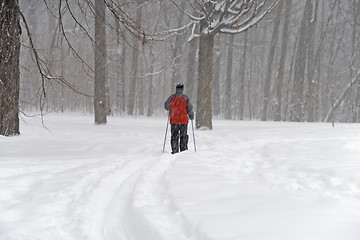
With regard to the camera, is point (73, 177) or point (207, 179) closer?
point (207, 179)

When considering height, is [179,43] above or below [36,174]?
above

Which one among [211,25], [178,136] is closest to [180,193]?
[178,136]

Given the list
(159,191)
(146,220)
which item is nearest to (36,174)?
(159,191)

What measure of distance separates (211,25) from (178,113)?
447 centimetres

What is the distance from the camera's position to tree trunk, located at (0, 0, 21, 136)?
21.8 ft

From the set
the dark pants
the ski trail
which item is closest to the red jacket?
the dark pants

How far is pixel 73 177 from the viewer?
4867 mm

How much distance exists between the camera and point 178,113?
7852 millimetres

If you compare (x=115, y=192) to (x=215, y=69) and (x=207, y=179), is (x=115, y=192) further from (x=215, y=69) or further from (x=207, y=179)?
(x=215, y=69)

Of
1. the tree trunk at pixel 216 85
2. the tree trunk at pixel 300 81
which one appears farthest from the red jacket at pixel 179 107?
the tree trunk at pixel 216 85

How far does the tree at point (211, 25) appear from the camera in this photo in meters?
10.1

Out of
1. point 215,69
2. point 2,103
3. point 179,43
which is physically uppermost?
point 179,43

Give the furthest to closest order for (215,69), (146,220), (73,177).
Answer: (215,69), (73,177), (146,220)

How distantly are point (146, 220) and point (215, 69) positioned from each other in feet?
70.6
